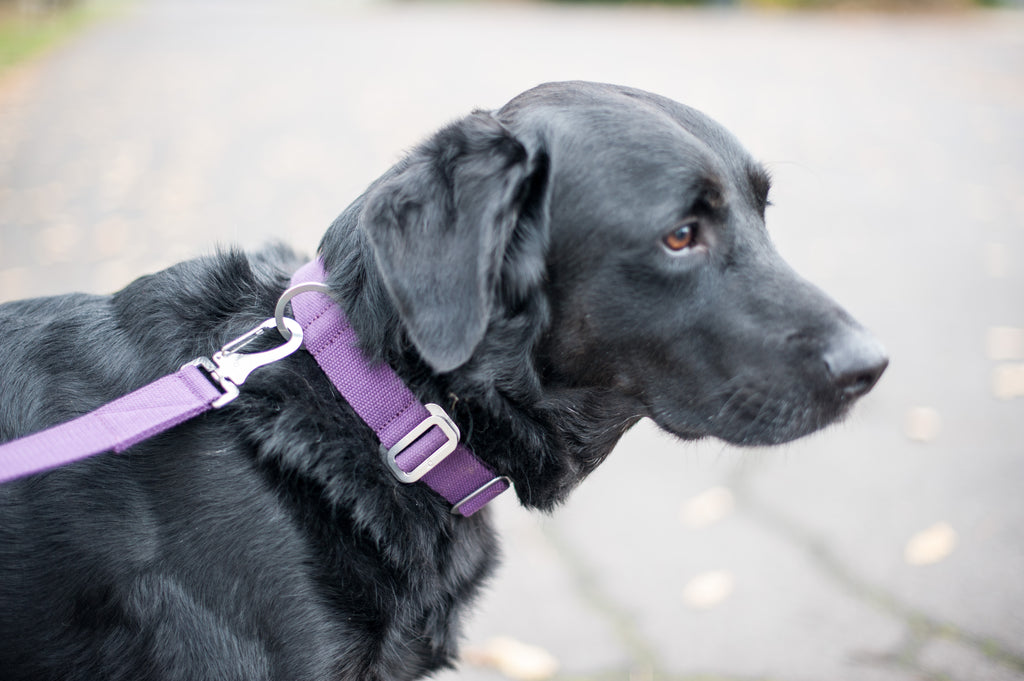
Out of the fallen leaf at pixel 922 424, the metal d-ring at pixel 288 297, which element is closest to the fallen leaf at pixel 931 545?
the fallen leaf at pixel 922 424

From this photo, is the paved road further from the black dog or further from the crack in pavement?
the black dog

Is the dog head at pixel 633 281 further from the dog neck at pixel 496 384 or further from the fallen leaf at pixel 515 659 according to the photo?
the fallen leaf at pixel 515 659

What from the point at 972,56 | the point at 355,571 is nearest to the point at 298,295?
the point at 355,571

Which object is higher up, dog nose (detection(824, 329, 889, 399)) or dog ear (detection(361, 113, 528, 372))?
dog ear (detection(361, 113, 528, 372))

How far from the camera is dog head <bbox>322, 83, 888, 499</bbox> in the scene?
1980 mm

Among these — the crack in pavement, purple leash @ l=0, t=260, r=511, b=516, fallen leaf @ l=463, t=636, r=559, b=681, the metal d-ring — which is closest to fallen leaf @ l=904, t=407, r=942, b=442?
the crack in pavement

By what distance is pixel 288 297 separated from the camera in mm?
1908

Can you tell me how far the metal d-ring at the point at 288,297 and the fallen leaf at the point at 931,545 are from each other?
2674 millimetres

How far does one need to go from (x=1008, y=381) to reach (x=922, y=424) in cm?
75

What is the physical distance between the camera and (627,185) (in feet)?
6.55

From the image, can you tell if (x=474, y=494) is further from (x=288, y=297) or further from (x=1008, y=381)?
(x=1008, y=381)

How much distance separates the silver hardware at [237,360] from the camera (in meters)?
1.85

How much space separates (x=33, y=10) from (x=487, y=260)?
22912 mm

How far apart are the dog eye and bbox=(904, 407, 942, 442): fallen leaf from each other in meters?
2.64
